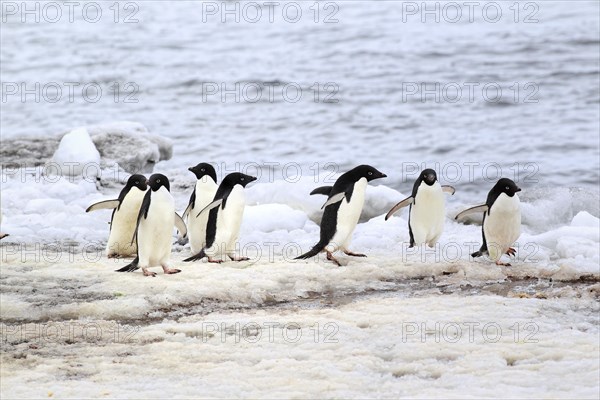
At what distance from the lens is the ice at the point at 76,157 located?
11023mm

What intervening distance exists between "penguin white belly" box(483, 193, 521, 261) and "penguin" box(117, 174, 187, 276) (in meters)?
2.18

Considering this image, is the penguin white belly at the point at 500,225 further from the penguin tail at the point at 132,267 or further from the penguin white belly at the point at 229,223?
the penguin tail at the point at 132,267

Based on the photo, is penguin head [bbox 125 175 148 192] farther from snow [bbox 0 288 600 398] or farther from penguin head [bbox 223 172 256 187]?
snow [bbox 0 288 600 398]

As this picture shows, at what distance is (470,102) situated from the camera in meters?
20.4

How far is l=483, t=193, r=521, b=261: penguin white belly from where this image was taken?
7609 mm

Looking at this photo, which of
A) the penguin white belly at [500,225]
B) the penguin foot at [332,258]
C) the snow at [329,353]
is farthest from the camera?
the penguin white belly at [500,225]

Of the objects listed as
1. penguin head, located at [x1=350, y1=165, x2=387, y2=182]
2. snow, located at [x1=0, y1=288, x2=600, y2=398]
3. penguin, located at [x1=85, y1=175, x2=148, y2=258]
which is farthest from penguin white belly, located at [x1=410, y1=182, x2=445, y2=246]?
penguin, located at [x1=85, y1=175, x2=148, y2=258]

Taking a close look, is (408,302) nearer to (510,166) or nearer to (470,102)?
(510,166)

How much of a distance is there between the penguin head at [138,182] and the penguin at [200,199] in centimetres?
34

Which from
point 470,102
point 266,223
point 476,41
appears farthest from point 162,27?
point 266,223

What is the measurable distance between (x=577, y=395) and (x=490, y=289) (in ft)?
6.53

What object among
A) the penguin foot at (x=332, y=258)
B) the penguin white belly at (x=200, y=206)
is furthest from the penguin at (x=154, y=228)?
the penguin foot at (x=332, y=258)

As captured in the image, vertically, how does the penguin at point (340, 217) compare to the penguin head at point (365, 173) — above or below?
below

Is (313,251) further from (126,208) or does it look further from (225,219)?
(126,208)
